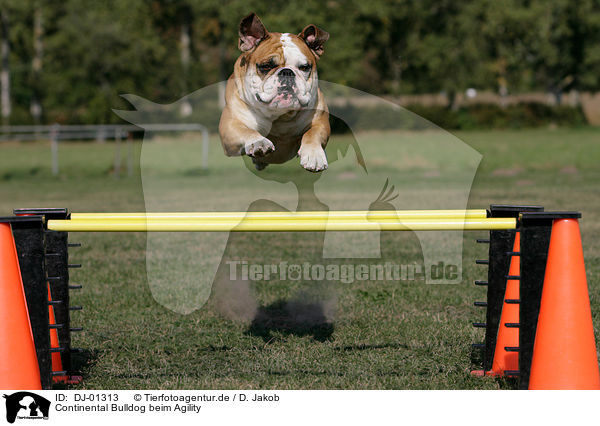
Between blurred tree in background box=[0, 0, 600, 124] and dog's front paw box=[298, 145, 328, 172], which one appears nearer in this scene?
dog's front paw box=[298, 145, 328, 172]

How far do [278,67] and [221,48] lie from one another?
42194mm

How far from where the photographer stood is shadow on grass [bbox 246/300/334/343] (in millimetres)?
5309

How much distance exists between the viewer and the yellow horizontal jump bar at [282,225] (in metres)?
3.54

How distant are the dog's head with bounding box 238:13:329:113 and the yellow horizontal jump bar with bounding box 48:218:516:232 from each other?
915 millimetres

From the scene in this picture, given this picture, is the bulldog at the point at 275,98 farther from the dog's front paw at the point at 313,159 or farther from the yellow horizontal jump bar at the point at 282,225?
the yellow horizontal jump bar at the point at 282,225

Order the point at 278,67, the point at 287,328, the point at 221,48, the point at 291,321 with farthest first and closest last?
the point at 221,48 < the point at 291,321 < the point at 287,328 < the point at 278,67

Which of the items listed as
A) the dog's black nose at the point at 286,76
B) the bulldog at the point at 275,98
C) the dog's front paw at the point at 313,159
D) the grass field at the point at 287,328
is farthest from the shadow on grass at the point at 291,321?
the dog's black nose at the point at 286,76

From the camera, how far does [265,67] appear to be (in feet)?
13.5

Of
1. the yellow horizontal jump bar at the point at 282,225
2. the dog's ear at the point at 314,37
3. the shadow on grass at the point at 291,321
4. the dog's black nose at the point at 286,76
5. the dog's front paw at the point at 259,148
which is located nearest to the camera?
the yellow horizontal jump bar at the point at 282,225

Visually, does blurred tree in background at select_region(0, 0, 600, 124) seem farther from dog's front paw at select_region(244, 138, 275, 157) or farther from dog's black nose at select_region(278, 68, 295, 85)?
dog's front paw at select_region(244, 138, 275, 157)

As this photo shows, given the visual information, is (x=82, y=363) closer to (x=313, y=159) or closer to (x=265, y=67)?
(x=313, y=159)

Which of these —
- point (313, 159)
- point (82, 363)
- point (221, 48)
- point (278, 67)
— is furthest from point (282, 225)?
point (221, 48)

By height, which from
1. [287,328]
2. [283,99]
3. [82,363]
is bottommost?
[82,363]

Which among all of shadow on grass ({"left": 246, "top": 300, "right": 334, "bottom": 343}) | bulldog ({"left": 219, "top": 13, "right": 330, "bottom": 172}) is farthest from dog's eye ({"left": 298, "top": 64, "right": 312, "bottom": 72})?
shadow on grass ({"left": 246, "top": 300, "right": 334, "bottom": 343})
